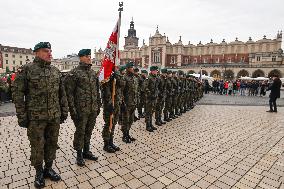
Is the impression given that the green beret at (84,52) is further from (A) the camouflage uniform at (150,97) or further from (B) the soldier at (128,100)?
(A) the camouflage uniform at (150,97)

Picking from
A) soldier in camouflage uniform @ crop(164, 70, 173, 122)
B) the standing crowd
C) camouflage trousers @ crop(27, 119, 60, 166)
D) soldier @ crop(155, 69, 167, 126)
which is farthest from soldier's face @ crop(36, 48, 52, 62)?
the standing crowd

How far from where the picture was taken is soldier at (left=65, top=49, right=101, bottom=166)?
4.26 m

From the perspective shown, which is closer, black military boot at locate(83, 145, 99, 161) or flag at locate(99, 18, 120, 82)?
black military boot at locate(83, 145, 99, 161)

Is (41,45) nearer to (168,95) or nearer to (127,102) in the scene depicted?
(127,102)

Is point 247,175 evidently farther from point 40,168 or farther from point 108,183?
point 40,168

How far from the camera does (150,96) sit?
7.34 meters

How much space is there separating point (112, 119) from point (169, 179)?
2.07m

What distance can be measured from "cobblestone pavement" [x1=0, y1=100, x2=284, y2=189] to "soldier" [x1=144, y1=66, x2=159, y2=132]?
1.12 feet

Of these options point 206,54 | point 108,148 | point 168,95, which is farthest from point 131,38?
point 108,148

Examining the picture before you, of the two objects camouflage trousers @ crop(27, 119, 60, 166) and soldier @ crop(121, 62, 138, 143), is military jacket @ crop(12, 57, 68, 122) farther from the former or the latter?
soldier @ crop(121, 62, 138, 143)

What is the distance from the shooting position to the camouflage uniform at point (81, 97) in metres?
4.25

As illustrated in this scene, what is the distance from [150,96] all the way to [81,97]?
3.38 m

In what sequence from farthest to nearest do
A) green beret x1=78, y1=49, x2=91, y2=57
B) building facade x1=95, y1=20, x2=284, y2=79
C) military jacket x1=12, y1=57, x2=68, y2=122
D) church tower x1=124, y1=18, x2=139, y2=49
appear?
church tower x1=124, y1=18, x2=139, y2=49, building facade x1=95, y1=20, x2=284, y2=79, green beret x1=78, y1=49, x2=91, y2=57, military jacket x1=12, y1=57, x2=68, y2=122

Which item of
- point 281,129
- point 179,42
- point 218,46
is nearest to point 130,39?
point 179,42
